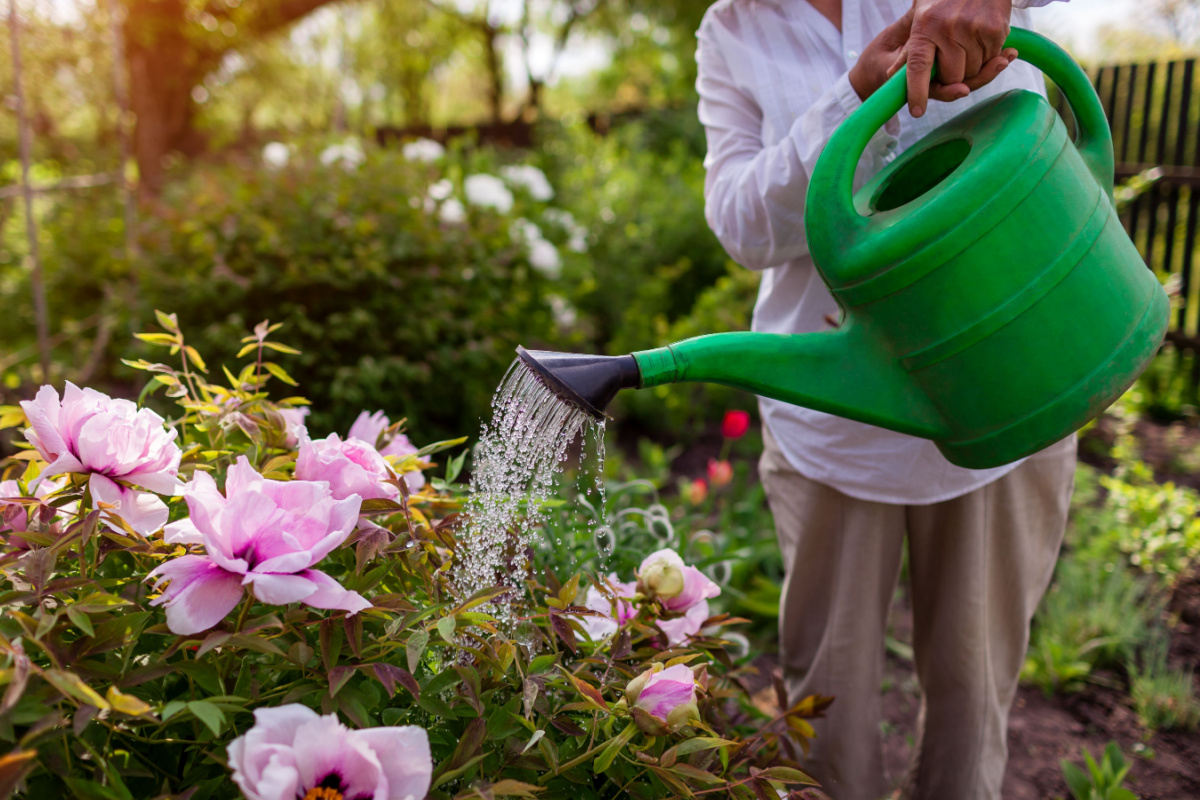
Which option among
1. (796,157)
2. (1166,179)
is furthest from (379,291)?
(1166,179)

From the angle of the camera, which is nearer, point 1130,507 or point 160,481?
point 160,481

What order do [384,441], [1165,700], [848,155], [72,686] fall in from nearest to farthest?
[72,686]
[848,155]
[384,441]
[1165,700]

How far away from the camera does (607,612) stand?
1.04 m

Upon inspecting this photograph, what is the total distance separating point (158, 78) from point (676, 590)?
282 inches

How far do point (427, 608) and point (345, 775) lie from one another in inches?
6.5

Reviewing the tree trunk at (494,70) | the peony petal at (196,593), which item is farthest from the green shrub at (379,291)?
the tree trunk at (494,70)

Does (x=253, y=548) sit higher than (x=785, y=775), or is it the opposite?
(x=253, y=548)

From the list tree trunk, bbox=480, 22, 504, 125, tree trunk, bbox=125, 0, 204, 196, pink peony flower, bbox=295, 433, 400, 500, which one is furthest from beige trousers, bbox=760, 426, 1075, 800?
tree trunk, bbox=480, 22, 504, 125

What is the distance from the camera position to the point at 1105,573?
8.04 ft

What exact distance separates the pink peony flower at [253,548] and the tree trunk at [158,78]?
5.99 m

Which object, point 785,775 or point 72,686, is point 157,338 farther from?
point 785,775

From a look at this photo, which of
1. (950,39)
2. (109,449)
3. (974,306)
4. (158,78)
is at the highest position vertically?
(158,78)

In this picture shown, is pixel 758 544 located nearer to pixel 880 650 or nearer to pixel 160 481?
pixel 880 650

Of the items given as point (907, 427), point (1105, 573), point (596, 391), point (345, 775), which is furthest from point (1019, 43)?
point (1105, 573)
